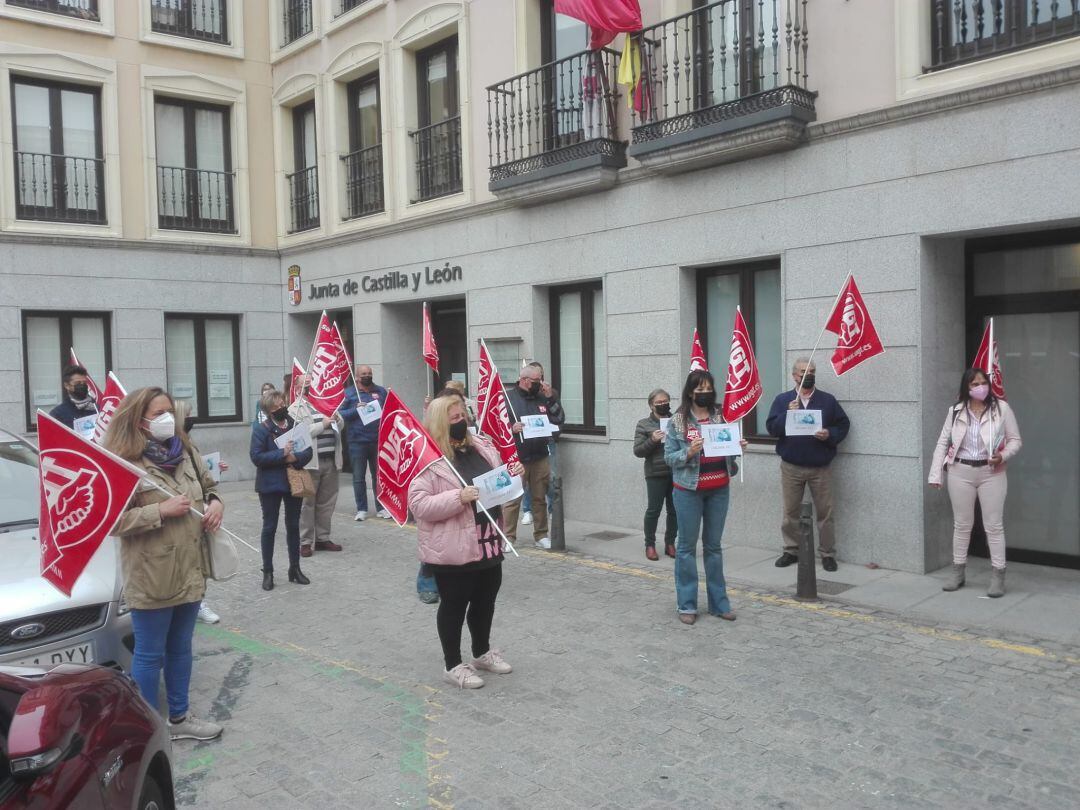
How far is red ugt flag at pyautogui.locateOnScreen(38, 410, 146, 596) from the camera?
4914mm

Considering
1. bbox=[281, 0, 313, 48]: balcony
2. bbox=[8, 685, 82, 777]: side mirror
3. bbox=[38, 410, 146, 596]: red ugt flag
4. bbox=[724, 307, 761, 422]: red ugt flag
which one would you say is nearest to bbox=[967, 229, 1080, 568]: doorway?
bbox=[724, 307, 761, 422]: red ugt flag

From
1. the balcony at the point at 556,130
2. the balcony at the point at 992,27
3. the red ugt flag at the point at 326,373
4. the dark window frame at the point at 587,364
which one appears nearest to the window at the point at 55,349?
the red ugt flag at the point at 326,373

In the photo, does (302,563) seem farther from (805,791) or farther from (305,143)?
(305,143)

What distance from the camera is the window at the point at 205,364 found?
57.3 ft

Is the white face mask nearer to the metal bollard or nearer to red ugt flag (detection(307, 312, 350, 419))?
red ugt flag (detection(307, 312, 350, 419))

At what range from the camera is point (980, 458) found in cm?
791

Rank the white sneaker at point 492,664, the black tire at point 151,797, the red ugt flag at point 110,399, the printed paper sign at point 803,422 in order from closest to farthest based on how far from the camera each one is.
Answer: the black tire at point 151,797 < the white sneaker at point 492,664 < the red ugt flag at point 110,399 < the printed paper sign at point 803,422

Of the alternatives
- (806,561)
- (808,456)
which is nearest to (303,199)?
(808,456)

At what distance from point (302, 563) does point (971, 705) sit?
22.9 feet

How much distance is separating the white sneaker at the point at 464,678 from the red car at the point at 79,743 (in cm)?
247

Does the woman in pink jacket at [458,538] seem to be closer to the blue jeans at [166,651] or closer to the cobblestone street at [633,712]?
the cobblestone street at [633,712]

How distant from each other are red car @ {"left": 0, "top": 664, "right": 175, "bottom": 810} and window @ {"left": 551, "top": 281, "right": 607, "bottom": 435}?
8.78m

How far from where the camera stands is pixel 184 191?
57.2ft

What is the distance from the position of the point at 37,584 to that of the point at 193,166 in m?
13.9
